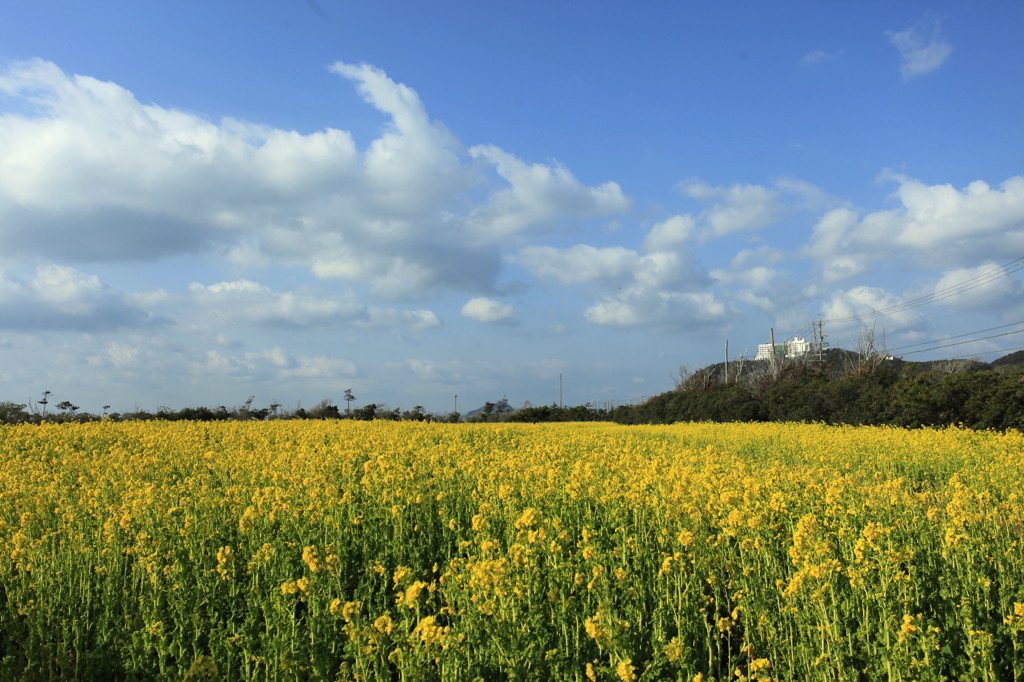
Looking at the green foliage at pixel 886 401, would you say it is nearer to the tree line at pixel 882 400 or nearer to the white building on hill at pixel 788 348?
the tree line at pixel 882 400

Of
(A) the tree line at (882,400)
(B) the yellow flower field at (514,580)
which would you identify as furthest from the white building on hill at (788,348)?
(B) the yellow flower field at (514,580)

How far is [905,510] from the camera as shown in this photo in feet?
17.8

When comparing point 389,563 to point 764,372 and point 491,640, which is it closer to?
point 491,640

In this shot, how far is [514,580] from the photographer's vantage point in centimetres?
351

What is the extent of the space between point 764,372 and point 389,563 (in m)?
42.9

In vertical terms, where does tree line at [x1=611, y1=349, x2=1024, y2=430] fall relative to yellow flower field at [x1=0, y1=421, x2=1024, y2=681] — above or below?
above

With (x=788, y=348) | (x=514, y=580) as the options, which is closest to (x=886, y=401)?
(x=514, y=580)

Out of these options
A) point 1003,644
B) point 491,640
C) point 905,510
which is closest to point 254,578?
point 491,640

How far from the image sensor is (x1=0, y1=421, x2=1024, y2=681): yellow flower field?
302 centimetres

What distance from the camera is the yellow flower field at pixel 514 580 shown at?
3.02m

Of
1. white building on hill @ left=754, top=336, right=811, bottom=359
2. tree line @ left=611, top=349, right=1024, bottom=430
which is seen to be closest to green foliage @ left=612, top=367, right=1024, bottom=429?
tree line @ left=611, top=349, right=1024, bottom=430

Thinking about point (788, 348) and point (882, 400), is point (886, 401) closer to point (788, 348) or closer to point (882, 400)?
point (882, 400)

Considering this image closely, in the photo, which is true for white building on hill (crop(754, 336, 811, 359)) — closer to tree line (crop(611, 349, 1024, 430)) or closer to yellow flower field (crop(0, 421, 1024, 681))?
tree line (crop(611, 349, 1024, 430))

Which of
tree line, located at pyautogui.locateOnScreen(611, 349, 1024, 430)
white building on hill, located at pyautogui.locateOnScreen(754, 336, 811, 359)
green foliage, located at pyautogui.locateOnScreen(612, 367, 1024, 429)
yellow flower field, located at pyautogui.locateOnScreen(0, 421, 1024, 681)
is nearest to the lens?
yellow flower field, located at pyautogui.locateOnScreen(0, 421, 1024, 681)
